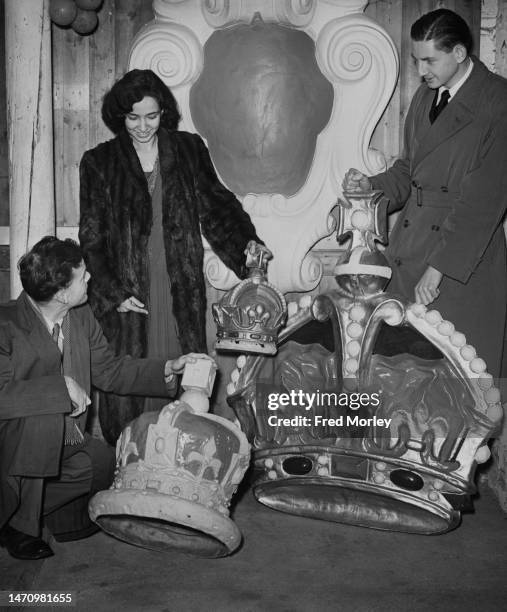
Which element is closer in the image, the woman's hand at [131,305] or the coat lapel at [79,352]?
the coat lapel at [79,352]

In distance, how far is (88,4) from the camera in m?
3.73

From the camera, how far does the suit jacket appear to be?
2.79 m

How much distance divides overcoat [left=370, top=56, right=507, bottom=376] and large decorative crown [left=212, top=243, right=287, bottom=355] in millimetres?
603

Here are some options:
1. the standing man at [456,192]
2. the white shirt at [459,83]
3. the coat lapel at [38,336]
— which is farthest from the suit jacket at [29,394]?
the white shirt at [459,83]

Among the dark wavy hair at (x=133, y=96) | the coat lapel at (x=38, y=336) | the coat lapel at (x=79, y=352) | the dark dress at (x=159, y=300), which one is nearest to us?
the coat lapel at (x=38, y=336)

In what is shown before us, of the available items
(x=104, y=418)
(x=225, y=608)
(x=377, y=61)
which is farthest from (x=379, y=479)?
(x=377, y=61)

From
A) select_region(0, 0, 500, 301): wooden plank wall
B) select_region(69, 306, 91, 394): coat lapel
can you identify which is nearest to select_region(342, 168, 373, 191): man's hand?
select_region(0, 0, 500, 301): wooden plank wall

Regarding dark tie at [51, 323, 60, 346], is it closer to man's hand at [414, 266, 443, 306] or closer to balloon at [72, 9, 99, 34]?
man's hand at [414, 266, 443, 306]

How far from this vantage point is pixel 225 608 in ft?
8.14

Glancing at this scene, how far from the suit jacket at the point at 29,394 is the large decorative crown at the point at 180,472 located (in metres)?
0.28

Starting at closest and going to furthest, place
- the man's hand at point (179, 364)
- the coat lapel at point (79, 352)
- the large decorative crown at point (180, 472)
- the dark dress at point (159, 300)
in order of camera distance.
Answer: the large decorative crown at point (180, 472)
the man's hand at point (179, 364)
the coat lapel at point (79, 352)
the dark dress at point (159, 300)

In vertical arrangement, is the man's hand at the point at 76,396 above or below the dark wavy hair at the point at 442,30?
below

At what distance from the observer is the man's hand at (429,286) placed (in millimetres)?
3092

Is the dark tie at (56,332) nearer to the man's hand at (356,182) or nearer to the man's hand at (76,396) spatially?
the man's hand at (76,396)
